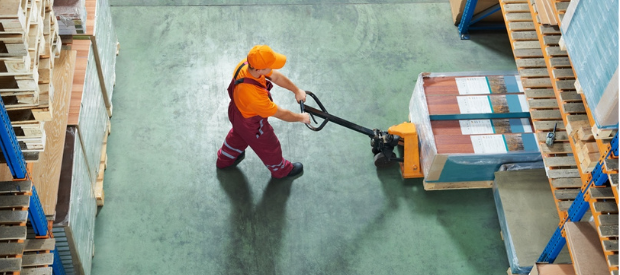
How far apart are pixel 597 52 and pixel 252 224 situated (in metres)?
3.91

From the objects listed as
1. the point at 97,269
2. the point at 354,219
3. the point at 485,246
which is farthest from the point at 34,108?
the point at 485,246

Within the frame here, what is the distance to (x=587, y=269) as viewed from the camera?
542cm

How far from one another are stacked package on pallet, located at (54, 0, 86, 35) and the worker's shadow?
2254mm

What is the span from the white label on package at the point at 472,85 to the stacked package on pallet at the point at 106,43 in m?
4.15

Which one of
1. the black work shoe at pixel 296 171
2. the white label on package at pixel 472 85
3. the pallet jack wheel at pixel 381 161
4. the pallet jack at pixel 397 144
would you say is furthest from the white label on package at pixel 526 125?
the black work shoe at pixel 296 171

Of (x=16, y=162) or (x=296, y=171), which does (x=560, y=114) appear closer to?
(x=296, y=171)

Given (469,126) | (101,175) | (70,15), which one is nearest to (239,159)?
(101,175)

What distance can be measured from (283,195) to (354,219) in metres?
0.86

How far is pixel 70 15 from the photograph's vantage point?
21.4ft

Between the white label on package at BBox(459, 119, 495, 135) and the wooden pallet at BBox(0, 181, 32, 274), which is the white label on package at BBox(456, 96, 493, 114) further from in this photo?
the wooden pallet at BBox(0, 181, 32, 274)

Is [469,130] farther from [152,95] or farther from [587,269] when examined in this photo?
[152,95]

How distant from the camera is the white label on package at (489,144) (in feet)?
23.5

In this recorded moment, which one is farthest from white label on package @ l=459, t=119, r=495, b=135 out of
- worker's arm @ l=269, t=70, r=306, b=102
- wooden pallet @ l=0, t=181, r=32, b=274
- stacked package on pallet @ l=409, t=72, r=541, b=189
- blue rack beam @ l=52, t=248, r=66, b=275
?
wooden pallet @ l=0, t=181, r=32, b=274

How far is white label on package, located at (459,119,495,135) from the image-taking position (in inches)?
291
